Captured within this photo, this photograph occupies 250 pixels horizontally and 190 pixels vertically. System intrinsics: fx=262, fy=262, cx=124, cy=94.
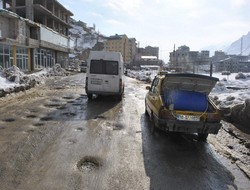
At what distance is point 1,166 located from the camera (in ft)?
17.1

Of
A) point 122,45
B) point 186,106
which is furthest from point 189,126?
point 122,45

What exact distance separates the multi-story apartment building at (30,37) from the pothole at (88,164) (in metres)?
27.0

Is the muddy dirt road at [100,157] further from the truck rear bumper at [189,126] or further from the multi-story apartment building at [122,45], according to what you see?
the multi-story apartment building at [122,45]

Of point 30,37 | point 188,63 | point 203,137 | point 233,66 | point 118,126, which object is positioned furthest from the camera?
point 233,66

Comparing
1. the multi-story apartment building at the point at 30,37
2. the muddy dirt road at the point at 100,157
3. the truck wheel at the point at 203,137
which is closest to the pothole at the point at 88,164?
the muddy dirt road at the point at 100,157

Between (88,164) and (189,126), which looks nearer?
(88,164)

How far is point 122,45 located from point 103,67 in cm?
11756

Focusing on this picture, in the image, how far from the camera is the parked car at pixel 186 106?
7.05 meters

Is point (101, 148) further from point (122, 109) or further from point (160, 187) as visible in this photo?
point (122, 109)

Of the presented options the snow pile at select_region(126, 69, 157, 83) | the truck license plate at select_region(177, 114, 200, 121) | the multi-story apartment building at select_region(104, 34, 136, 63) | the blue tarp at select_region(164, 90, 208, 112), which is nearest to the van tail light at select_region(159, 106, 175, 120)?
the truck license plate at select_region(177, 114, 200, 121)

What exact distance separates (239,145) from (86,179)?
4.99 metres

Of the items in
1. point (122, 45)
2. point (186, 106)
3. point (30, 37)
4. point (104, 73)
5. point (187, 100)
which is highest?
point (122, 45)

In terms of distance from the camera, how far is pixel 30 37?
38438 millimetres

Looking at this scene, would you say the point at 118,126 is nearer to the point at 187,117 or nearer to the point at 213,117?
the point at 187,117
